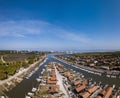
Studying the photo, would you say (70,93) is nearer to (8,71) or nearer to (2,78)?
(2,78)

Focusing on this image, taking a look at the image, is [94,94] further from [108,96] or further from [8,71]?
[8,71]

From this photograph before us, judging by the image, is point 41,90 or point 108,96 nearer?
point 108,96

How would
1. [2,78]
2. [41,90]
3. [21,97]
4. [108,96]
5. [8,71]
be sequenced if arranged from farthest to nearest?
[8,71], [2,78], [41,90], [21,97], [108,96]

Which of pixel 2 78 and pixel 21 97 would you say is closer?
pixel 21 97

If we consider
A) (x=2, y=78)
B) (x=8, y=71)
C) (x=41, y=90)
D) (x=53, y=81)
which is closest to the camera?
(x=41, y=90)

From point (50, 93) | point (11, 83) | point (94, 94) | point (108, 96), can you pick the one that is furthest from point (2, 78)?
point (108, 96)

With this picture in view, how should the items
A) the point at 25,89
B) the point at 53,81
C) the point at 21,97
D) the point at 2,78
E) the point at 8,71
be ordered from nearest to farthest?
the point at 21,97
the point at 25,89
the point at 53,81
the point at 2,78
the point at 8,71

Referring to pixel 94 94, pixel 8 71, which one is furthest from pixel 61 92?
pixel 8 71

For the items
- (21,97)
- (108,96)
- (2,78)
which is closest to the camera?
(108,96)

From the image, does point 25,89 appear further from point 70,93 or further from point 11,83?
point 70,93
